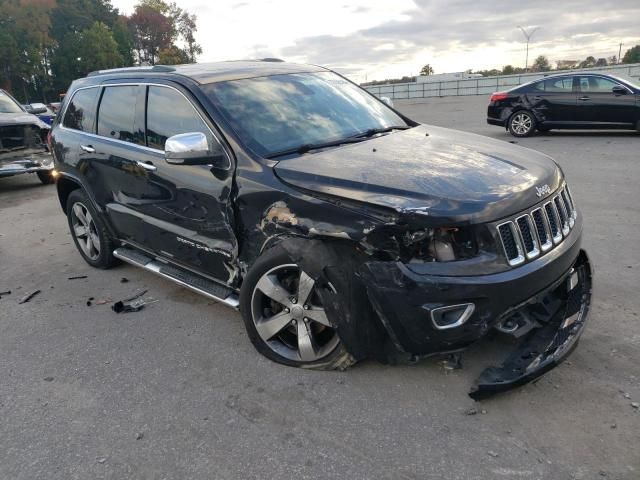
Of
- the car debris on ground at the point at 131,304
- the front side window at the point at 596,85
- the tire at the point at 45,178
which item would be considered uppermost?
the front side window at the point at 596,85

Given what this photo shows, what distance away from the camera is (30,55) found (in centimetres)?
5494

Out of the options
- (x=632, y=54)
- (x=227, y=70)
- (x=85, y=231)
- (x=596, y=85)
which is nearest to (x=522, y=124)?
(x=596, y=85)

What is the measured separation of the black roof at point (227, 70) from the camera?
3.95 meters

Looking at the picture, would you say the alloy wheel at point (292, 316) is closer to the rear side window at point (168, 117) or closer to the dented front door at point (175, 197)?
the dented front door at point (175, 197)

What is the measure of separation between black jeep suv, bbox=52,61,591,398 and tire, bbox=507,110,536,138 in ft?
29.9

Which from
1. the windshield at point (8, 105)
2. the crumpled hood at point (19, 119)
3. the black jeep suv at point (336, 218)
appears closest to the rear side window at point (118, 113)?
the black jeep suv at point (336, 218)

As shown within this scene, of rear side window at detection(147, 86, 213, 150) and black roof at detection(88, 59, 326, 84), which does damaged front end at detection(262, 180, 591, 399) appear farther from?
black roof at detection(88, 59, 326, 84)

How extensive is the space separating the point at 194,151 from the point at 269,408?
163 centimetres

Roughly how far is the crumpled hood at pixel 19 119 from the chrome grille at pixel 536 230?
32.4 feet

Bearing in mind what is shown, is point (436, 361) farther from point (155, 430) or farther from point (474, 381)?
point (155, 430)

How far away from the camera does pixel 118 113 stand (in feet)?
14.9

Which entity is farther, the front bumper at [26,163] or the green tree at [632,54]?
the green tree at [632,54]

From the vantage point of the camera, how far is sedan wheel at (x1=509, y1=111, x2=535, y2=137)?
12523 mm

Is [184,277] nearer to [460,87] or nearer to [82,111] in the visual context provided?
[82,111]
